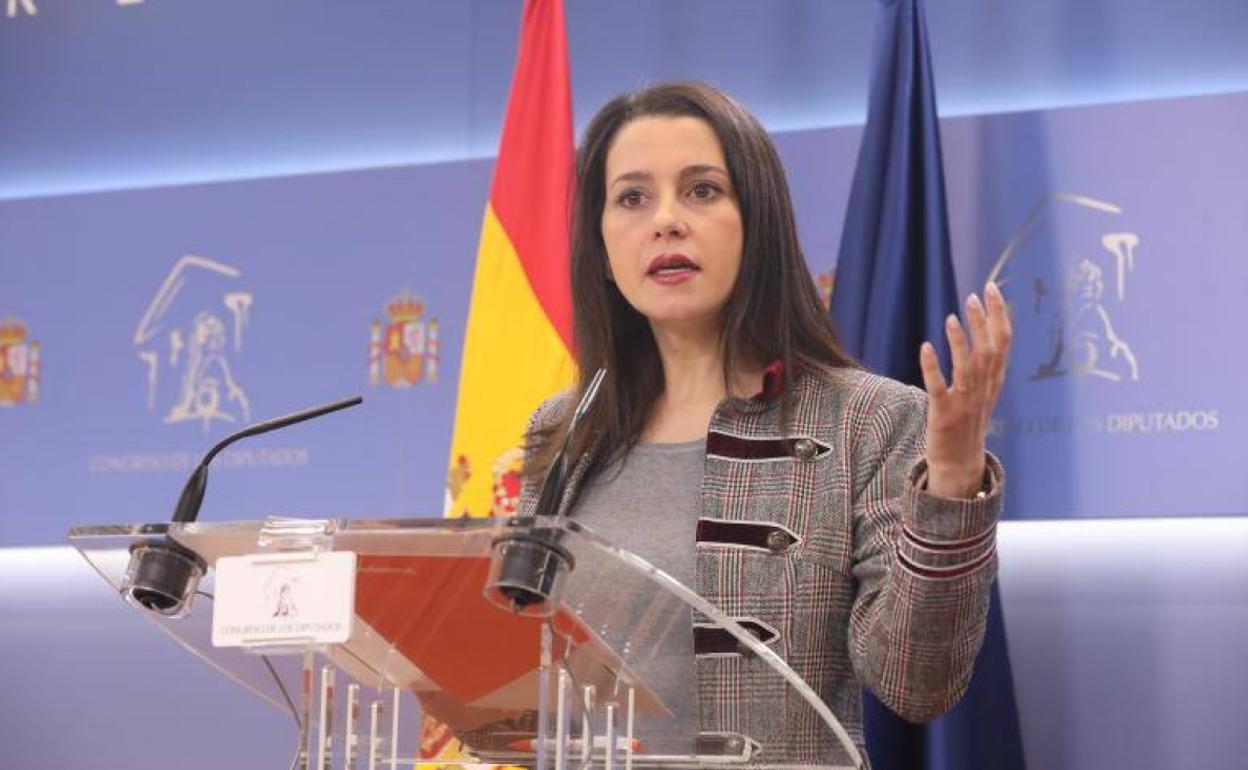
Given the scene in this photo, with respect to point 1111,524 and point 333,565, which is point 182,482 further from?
point 333,565

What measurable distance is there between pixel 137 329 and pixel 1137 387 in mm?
2391

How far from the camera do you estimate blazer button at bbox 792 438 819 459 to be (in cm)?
212

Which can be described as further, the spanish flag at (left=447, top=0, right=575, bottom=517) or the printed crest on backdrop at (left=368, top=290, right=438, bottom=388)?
the printed crest on backdrop at (left=368, top=290, right=438, bottom=388)

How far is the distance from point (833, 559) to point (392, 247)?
2264 millimetres

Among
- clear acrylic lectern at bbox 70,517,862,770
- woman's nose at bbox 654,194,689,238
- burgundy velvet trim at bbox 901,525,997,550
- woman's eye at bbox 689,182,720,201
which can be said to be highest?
woman's eye at bbox 689,182,720,201

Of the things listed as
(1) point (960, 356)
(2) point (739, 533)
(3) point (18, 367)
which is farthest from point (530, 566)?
(3) point (18, 367)

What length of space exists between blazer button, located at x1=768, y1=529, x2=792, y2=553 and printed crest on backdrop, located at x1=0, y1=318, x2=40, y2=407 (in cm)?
281

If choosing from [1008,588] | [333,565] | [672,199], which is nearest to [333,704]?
[333,565]

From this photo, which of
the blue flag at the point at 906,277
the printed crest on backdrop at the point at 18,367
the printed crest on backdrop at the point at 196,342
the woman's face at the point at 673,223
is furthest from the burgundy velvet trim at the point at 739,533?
the printed crest on backdrop at the point at 18,367

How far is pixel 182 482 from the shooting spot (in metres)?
4.16

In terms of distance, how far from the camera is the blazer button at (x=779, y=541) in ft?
6.73

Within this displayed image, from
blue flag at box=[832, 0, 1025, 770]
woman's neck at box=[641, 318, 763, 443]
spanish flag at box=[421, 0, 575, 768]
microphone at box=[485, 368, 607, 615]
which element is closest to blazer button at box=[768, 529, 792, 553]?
woman's neck at box=[641, 318, 763, 443]

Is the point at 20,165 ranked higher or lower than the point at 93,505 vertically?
higher

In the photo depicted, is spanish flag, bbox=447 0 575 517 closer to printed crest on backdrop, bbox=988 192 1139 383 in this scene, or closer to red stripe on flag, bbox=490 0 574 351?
red stripe on flag, bbox=490 0 574 351
